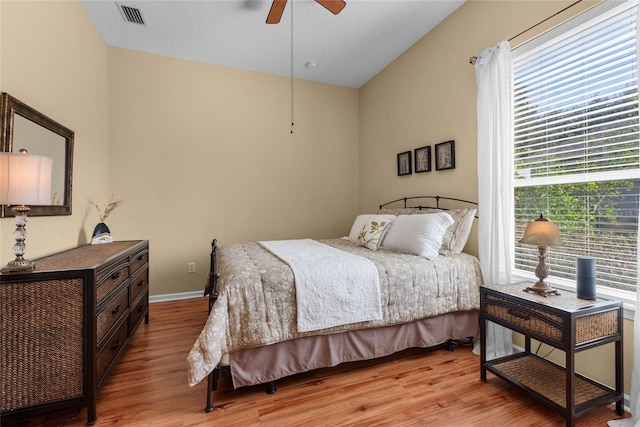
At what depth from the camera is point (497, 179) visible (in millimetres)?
2279

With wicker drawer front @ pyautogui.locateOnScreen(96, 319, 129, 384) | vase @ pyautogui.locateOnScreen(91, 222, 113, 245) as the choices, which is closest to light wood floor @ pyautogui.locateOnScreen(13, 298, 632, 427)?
wicker drawer front @ pyautogui.locateOnScreen(96, 319, 129, 384)

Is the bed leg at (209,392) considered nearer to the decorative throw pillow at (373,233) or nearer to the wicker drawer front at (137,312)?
the wicker drawer front at (137,312)

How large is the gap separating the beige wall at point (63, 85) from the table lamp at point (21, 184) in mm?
399

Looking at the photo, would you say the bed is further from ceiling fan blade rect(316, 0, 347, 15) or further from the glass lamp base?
ceiling fan blade rect(316, 0, 347, 15)

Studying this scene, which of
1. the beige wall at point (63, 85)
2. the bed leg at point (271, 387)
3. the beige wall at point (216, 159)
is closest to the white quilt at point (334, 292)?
the bed leg at point (271, 387)

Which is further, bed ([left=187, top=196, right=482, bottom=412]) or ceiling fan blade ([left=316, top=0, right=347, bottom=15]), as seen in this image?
ceiling fan blade ([left=316, top=0, right=347, bottom=15])

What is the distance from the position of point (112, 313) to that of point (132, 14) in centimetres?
272

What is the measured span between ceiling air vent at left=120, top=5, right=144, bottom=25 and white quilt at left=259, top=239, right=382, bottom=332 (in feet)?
9.03

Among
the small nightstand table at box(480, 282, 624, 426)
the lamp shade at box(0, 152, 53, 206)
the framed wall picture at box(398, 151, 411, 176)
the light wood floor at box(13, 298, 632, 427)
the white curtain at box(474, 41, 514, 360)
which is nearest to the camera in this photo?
the lamp shade at box(0, 152, 53, 206)

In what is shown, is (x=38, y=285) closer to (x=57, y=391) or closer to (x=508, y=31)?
(x=57, y=391)

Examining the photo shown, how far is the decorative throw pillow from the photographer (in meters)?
2.79

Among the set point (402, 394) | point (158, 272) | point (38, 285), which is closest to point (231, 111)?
point (158, 272)

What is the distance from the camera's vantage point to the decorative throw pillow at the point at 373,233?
2785mm

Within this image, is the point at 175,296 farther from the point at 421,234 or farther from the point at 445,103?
the point at 445,103
